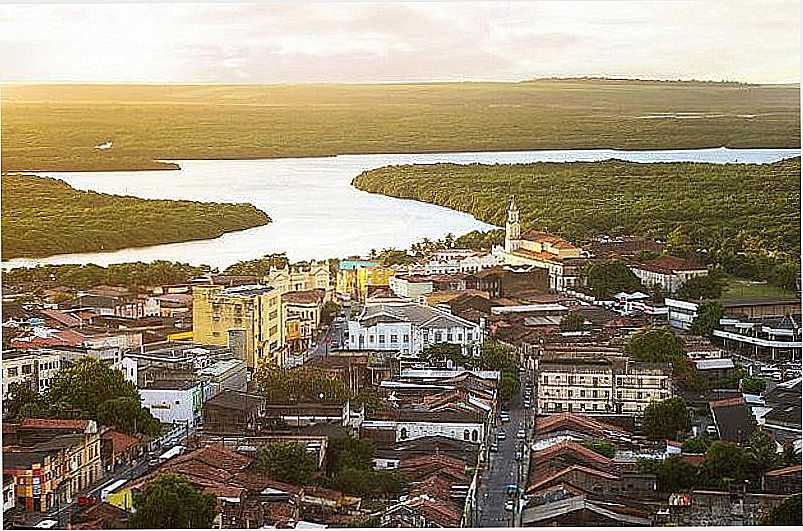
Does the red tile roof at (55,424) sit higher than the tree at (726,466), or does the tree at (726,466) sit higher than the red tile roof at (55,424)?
the red tile roof at (55,424)

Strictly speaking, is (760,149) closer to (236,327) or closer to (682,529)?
(682,529)

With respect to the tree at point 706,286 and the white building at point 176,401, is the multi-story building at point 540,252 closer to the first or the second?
the tree at point 706,286

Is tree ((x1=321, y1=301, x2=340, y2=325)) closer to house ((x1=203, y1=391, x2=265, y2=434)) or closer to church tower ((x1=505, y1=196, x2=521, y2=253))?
house ((x1=203, y1=391, x2=265, y2=434))

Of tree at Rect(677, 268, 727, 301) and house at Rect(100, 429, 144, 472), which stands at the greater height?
tree at Rect(677, 268, 727, 301)

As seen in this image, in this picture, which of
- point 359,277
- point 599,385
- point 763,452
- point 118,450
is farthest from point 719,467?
point 118,450

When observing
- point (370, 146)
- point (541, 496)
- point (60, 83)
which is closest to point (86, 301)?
point (60, 83)

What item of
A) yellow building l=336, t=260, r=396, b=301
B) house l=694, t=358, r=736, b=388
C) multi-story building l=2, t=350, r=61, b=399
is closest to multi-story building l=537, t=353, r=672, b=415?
house l=694, t=358, r=736, b=388

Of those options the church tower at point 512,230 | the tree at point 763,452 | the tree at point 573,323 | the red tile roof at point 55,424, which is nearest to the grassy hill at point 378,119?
the church tower at point 512,230
